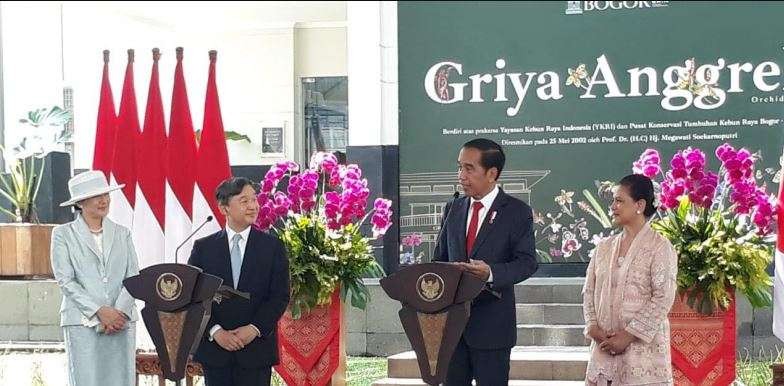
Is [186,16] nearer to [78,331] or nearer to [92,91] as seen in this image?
[92,91]

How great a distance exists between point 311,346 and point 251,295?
192 centimetres

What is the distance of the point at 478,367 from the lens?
4.37m

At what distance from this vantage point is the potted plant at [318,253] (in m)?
6.45

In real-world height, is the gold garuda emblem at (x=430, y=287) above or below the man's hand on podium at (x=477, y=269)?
below

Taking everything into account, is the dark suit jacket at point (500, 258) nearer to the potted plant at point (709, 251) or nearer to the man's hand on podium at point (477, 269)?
the man's hand on podium at point (477, 269)

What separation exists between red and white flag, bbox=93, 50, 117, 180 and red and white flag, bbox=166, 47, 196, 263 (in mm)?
461

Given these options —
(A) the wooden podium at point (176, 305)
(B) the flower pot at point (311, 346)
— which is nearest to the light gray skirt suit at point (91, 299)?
(A) the wooden podium at point (176, 305)

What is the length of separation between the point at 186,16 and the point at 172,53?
1.50ft

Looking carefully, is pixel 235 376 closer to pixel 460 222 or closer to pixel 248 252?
pixel 248 252

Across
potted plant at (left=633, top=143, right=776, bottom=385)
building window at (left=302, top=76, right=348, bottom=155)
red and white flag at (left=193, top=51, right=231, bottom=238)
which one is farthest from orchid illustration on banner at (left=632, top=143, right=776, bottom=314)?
building window at (left=302, top=76, right=348, bottom=155)

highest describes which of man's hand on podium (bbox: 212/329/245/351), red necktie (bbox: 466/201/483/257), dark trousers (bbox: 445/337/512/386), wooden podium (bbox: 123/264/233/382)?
red necktie (bbox: 466/201/483/257)

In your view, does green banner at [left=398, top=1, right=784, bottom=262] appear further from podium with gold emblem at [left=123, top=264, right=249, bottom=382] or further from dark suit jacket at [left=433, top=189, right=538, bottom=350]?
podium with gold emblem at [left=123, top=264, right=249, bottom=382]

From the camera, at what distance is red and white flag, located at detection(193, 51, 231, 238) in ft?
24.6

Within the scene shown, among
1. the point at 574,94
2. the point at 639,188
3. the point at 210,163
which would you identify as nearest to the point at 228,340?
the point at 639,188
